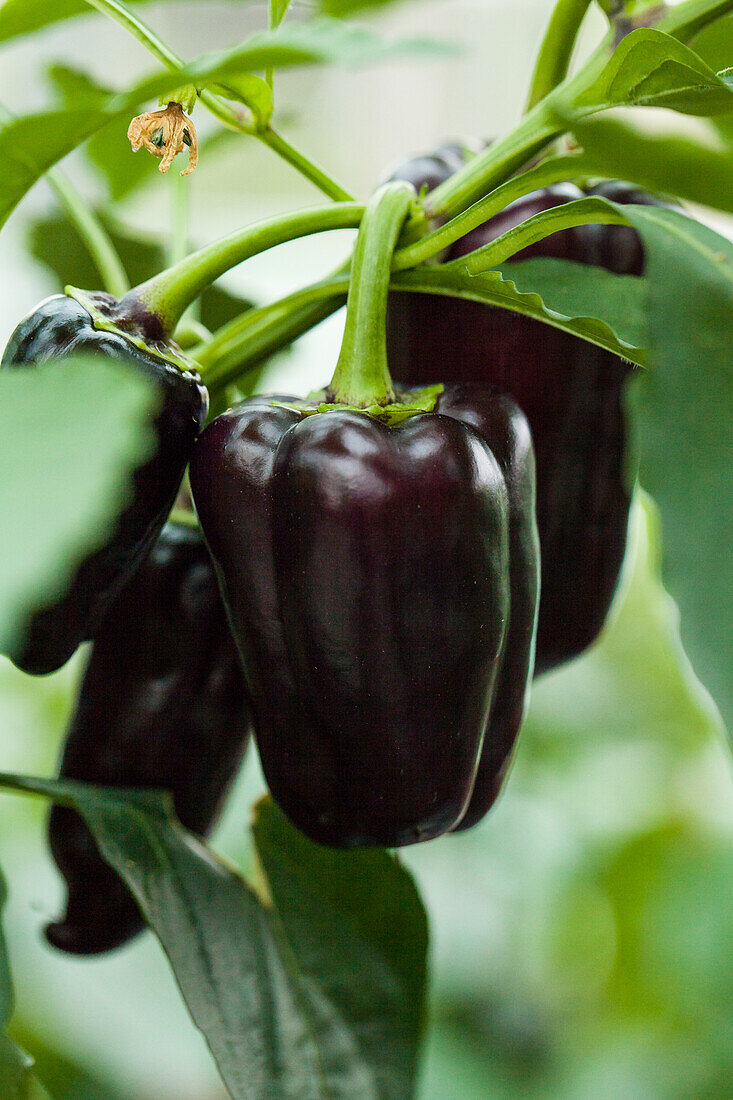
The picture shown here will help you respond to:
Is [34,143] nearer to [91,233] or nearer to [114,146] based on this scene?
[91,233]

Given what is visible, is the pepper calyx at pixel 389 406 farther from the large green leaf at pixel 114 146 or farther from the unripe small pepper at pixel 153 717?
the large green leaf at pixel 114 146

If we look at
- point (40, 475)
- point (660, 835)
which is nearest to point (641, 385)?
point (40, 475)

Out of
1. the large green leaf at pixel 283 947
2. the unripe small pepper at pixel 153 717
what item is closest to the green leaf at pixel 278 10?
the unripe small pepper at pixel 153 717

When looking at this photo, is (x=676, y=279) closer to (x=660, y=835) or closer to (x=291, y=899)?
(x=291, y=899)

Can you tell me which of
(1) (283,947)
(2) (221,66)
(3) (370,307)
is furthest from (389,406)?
(1) (283,947)

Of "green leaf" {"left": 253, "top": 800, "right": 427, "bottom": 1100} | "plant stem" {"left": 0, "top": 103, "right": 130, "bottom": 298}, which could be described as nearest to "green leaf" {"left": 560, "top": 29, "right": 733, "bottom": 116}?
"plant stem" {"left": 0, "top": 103, "right": 130, "bottom": 298}

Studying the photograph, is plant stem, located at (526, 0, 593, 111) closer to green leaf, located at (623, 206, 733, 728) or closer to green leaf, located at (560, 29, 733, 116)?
green leaf, located at (560, 29, 733, 116)
